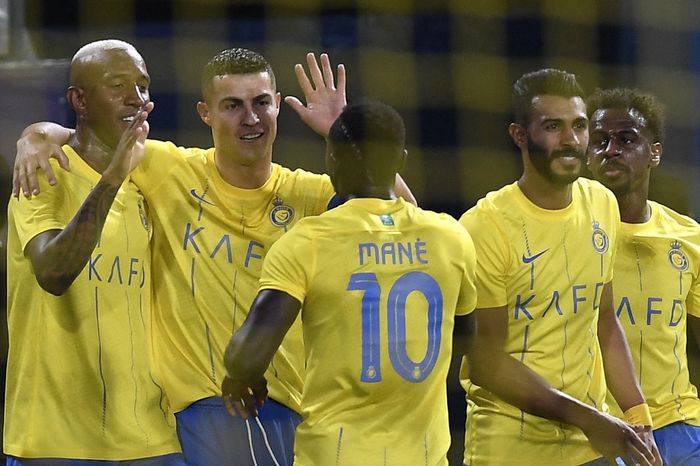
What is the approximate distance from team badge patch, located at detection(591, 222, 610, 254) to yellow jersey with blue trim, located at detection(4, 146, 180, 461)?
4.98ft

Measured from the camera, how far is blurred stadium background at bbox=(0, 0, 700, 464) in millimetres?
5875

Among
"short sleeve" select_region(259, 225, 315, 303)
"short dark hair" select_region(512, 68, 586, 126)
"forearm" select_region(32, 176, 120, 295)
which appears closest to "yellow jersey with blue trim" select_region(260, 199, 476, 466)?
"short sleeve" select_region(259, 225, 315, 303)

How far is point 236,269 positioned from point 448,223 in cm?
78

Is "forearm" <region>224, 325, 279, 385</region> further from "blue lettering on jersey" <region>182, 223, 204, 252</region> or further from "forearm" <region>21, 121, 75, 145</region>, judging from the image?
"forearm" <region>21, 121, 75, 145</region>

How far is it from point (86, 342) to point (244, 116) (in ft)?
2.90

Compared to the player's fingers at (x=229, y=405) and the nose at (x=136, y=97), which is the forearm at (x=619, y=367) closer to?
the player's fingers at (x=229, y=405)

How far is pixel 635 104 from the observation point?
16.3 ft

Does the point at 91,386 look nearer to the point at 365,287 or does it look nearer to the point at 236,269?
the point at 236,269

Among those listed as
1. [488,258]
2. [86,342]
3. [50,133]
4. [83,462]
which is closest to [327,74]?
[488,258]

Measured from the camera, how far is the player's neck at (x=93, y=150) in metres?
4.02

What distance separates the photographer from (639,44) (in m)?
6.29

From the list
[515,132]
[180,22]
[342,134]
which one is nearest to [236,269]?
[342,134]

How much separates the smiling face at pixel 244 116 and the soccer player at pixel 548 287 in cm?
72

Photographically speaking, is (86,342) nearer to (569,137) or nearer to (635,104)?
(569,137)
